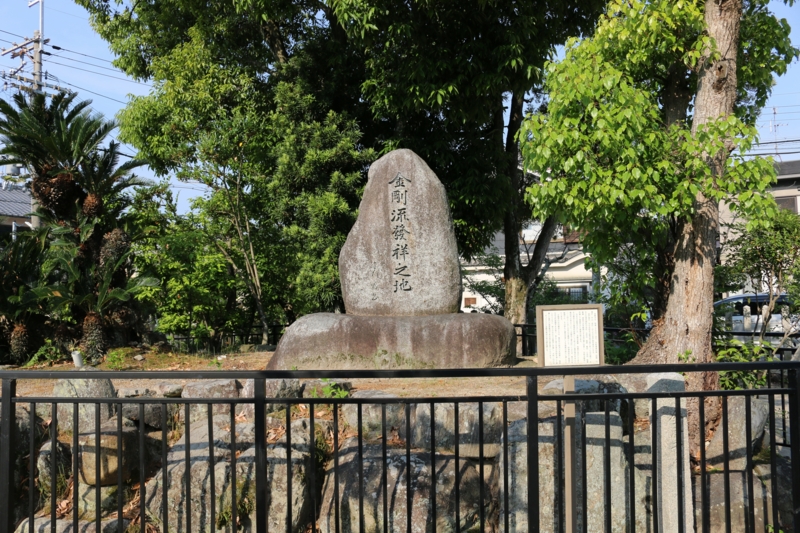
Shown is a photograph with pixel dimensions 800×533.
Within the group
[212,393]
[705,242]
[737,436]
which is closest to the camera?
[737,436]

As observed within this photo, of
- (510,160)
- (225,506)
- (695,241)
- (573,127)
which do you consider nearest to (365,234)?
(573,127)

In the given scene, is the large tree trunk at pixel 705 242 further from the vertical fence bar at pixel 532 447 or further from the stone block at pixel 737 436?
the vertical fence bar at pixel 532 447

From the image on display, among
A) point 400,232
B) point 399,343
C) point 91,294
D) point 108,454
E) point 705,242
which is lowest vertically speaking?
point 108,454

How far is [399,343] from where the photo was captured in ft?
27.0

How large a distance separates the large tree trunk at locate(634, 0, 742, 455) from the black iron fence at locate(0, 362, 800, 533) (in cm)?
53

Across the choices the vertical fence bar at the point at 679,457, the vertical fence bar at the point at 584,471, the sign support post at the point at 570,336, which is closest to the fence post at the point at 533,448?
the vertical fence bar at the point at 584,471

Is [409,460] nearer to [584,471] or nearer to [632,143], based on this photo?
[584,471]

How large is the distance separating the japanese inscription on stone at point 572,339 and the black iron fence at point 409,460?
1.10 feet

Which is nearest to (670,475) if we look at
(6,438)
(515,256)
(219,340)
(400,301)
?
(6,438)

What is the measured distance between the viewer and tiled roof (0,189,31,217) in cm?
2492

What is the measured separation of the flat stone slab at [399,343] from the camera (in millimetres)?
8086

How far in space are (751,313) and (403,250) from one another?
11.5 m

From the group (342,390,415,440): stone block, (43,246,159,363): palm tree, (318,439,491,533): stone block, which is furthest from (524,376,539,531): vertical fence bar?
(43,246,159,363): palm tree

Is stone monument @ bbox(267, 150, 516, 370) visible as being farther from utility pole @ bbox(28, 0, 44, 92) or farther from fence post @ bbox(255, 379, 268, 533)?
utility pole @ bbox(28, 0, 44, 92)
